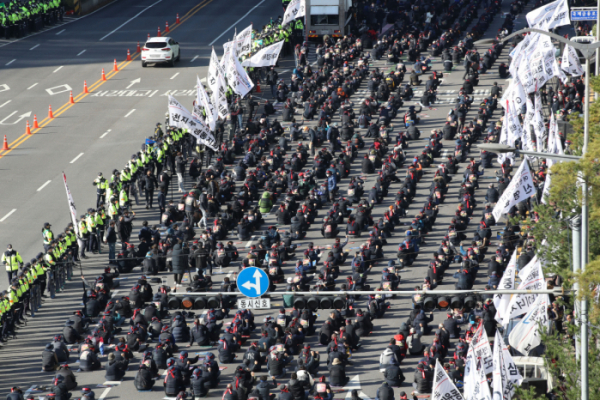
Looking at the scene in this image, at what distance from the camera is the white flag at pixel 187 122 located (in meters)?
42.2

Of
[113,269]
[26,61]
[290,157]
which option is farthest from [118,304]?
[26,61]

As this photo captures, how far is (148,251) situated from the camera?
131 ft

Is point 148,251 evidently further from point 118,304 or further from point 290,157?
point 290,157

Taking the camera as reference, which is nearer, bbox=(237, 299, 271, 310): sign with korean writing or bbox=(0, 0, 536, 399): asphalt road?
bbox=(237, 299, 271, 310): sign with korean writing

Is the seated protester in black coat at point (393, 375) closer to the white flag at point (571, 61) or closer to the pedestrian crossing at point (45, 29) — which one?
the white flag at point (571, 61)

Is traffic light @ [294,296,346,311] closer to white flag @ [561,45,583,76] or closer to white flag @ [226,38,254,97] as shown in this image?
white flag @ [226,38,254,97]

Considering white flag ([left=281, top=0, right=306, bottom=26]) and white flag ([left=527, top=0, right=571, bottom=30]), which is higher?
white flag ([left=527, top=0, right=571, bottom=30])

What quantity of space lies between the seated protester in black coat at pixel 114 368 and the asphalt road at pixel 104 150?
326 mm

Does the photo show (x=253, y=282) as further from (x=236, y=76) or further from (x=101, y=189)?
(x=236, y=76)

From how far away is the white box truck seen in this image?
217 ft

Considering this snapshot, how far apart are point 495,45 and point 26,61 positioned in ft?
89.3

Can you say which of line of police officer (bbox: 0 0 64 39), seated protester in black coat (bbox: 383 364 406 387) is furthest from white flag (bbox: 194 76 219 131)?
line of police officer (bbox: 0 0 64 39)

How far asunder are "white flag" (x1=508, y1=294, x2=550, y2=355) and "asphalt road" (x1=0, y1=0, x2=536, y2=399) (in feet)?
11.5

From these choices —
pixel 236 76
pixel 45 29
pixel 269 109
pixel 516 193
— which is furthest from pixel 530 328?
pixel 45 29
